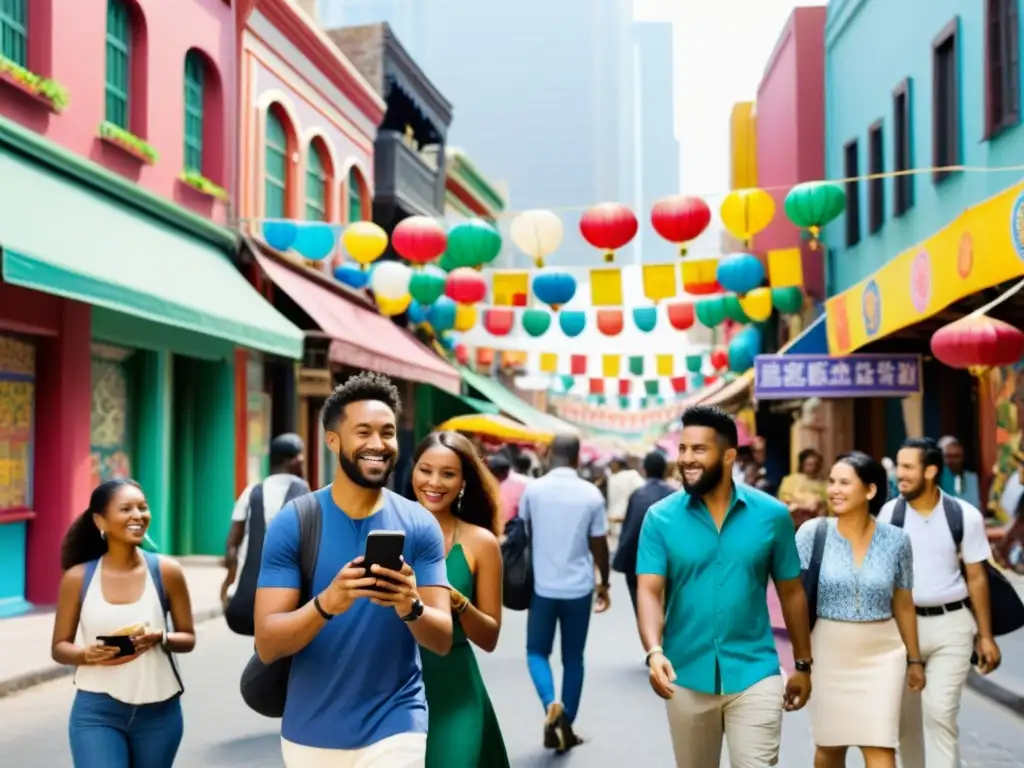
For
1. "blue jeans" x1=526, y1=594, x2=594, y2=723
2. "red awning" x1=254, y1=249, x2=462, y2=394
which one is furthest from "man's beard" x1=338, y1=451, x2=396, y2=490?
"red awning" x1=254, y1=249, x2=462, y2=394

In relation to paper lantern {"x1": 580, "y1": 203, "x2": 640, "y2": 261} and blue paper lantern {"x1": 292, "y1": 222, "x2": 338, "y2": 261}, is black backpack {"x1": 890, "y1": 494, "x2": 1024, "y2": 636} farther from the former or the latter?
blue paper lantern {"x1": 292, "y1": 222, "x2": 338, "y2": 261}

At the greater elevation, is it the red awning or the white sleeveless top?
the red awning

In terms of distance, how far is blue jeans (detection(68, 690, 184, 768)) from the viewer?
4.37m

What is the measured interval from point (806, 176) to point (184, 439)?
1284cm

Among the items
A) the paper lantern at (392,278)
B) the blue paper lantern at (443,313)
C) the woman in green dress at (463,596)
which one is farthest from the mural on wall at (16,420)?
the blue paper lantern at (443,313)

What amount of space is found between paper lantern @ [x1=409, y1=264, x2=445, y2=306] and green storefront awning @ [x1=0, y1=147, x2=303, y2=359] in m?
2.06

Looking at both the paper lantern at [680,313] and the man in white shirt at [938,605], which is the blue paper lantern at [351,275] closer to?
the paper lantern at [680,313]

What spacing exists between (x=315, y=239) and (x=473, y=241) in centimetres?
337

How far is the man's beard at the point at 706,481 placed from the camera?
4.75 metres

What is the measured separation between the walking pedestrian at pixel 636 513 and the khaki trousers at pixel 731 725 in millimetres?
3973

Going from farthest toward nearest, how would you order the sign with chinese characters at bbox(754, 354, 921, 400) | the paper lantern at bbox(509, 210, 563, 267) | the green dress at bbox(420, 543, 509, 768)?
the sign with chinese characters at bbox(754, 354, 921, 400) → the paper lantern at bbox(509, 210, 563, 267) → the green dress at bbox(420, 543, 509, 768)

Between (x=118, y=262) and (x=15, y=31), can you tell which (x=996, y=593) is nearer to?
(x=118, y=262)

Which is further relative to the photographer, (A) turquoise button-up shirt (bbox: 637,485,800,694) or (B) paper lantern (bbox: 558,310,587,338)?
(B) paper lantern (bbox: 558,310,587,338)

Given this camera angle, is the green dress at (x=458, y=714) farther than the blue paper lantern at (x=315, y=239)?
No
